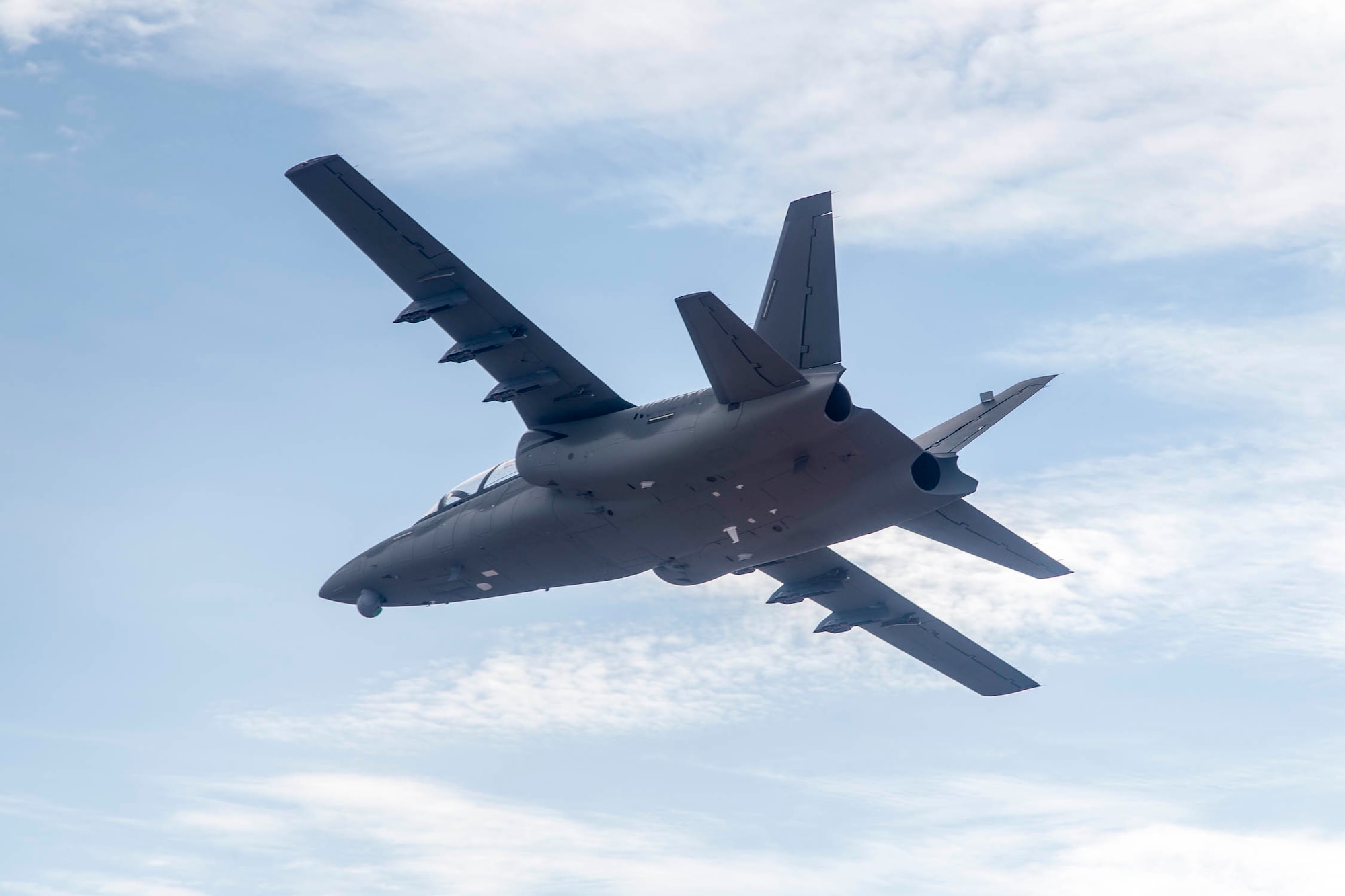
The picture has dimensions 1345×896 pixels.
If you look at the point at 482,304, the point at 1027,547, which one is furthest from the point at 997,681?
the point at 482,304

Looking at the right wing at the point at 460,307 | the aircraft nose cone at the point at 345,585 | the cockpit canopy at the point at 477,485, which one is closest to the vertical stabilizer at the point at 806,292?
the right wing at the point at 460,307

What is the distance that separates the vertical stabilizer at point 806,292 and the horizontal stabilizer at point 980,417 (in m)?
3.14

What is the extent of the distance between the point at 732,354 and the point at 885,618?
13.9 meters

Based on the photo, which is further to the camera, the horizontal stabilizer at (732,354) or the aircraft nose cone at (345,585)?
the aircraft nose cone at (345,585)

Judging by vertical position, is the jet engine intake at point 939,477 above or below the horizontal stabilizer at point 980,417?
below

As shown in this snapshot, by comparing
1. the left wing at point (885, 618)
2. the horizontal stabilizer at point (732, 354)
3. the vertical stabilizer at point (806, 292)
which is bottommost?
the left wing at point (885, 618)

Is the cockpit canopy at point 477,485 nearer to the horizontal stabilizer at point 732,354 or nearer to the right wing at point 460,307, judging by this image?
the right wing at point 460,307

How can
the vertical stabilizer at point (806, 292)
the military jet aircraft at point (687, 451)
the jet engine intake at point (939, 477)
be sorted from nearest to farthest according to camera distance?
the military jet aircraft at point (687, 451) < the vertical stabilizer at point (806, 292) < the jet engine intake at point (939, 477)

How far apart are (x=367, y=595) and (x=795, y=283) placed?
14070 millimetres

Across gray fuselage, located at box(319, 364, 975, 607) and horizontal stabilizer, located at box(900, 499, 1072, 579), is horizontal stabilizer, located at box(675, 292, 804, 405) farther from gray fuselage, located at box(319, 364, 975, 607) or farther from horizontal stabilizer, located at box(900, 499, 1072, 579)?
horizontal stabilizer, located at box(900, 499, 1072, 579)

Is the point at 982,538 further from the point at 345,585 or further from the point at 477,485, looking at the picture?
the point at 345,585

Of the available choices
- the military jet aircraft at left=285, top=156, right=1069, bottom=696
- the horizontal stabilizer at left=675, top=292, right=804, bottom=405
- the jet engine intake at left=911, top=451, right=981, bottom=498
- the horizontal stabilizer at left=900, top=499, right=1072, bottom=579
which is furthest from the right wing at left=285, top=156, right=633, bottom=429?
the horizontal stabilizer at left=900, top=499, right=1072, bottom=579

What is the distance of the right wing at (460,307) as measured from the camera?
2536 centimetres

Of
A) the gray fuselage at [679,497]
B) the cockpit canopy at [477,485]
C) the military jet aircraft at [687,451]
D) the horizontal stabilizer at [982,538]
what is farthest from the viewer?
the cockpit canopy at [477,485]
